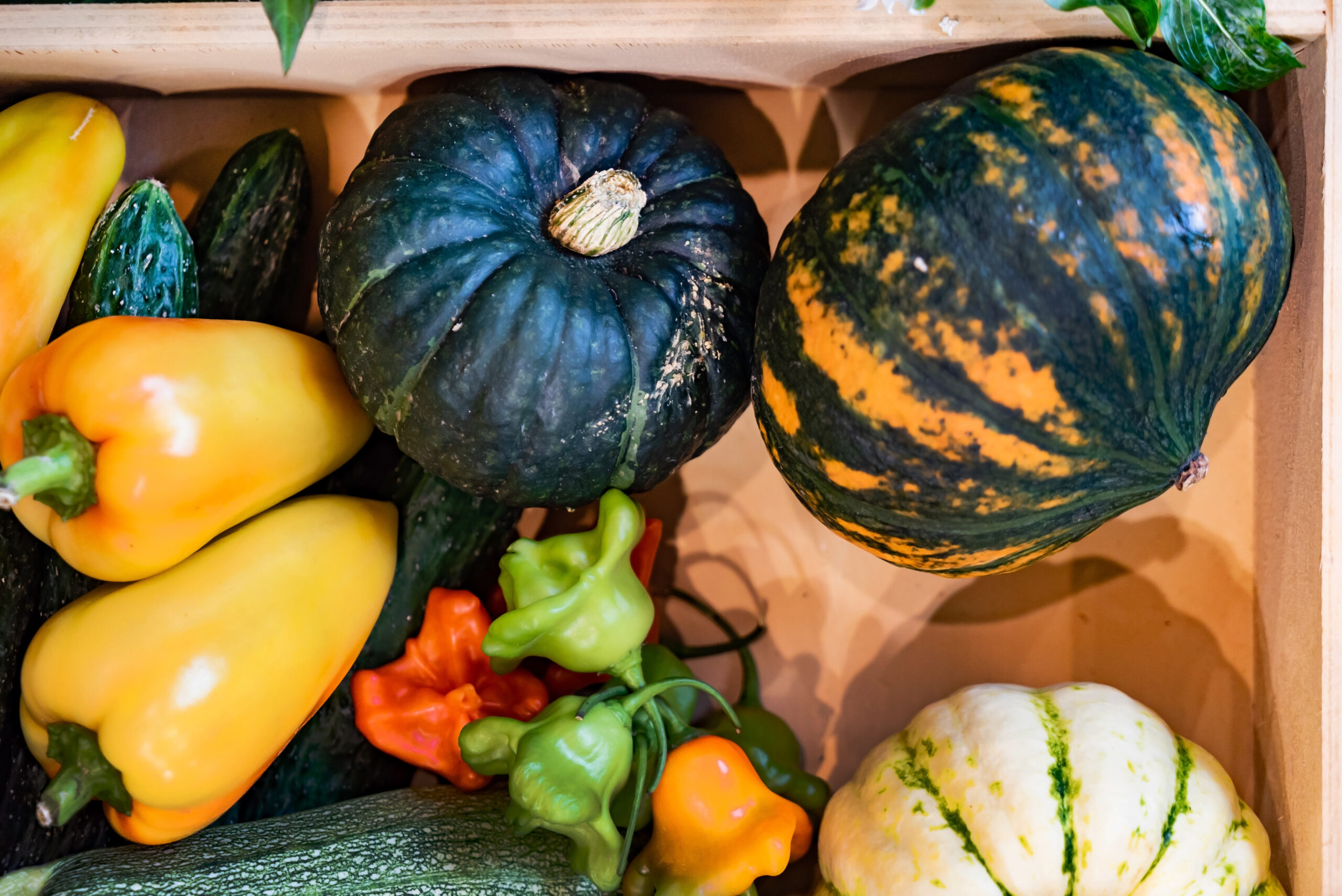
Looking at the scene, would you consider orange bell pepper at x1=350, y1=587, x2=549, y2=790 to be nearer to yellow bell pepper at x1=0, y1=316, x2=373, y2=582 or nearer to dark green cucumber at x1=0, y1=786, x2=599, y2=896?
dark green cucumber at x1=0, y1=786, x2=599, y2=896

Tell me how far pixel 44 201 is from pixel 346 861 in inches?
29.0

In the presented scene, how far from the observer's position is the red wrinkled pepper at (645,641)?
1.09 m

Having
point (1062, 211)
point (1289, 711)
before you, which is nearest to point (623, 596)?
point (1062, 211)

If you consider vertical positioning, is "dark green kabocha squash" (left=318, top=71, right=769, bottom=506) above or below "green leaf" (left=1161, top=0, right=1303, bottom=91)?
below

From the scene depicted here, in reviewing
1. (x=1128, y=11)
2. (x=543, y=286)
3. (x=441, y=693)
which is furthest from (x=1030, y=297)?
(x=441, y=693)

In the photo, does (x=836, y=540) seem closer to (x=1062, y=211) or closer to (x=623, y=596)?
(x=623, y=596)

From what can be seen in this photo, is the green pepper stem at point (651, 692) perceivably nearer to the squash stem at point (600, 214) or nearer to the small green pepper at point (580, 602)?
the small green pepper at point (580, 602)

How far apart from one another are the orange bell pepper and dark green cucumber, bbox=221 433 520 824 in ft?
0.07

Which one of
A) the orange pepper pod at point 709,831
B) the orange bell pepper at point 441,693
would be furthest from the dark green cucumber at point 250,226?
the orange pepper pod at point 709,831

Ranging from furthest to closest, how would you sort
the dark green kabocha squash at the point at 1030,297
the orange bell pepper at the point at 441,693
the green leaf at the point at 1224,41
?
the orange bell pepper at the point at 441,693 < the green leaf at the point at 1224,41 < the dark green kabocha squash at the point at 1030,297

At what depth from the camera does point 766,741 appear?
43.4 inches

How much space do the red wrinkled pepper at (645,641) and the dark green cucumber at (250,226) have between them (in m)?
0.44

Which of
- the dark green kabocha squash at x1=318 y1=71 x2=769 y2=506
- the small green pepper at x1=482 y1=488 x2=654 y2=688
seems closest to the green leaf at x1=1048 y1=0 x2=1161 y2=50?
the dark green kabocha squash at x1=318 y1=71 x2=769 y2=506

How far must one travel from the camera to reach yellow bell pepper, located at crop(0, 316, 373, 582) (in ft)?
2.75
